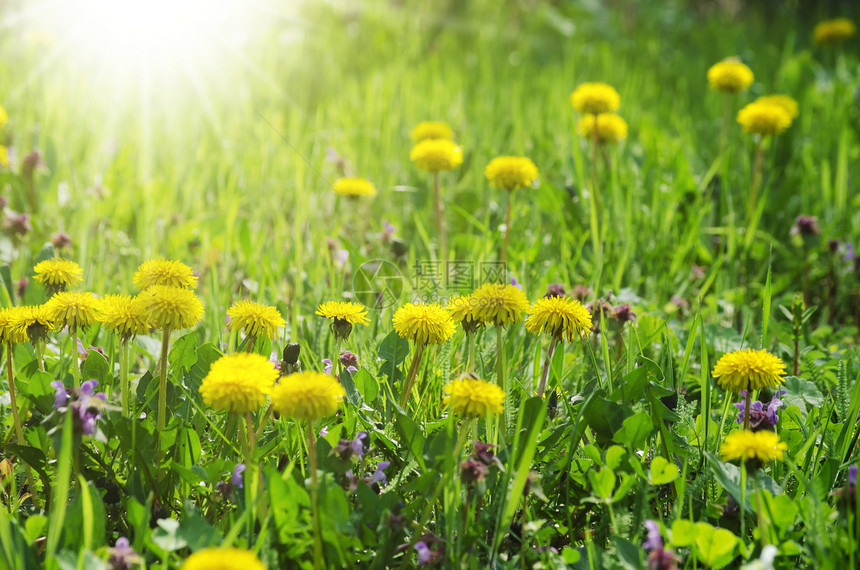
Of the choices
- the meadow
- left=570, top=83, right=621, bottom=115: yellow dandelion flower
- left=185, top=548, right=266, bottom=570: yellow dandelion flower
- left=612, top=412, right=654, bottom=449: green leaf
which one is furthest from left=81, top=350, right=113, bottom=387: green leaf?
left=570, top=83, right=621, bottom=115: yellow dandelion flower

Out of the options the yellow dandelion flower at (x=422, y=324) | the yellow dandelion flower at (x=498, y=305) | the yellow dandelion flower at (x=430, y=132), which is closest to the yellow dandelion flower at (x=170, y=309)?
the yellow dandelion flower at (x=422, y=324)

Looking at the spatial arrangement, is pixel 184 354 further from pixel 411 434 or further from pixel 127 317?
pixel 411 434

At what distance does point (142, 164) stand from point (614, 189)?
73.7 inches

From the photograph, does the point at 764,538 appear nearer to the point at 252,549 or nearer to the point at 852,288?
the point at 252,549

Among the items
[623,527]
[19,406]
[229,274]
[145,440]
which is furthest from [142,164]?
[623,527]

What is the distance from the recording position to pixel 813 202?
2.66 meters

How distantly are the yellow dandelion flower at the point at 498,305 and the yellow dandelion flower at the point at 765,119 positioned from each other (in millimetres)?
1467

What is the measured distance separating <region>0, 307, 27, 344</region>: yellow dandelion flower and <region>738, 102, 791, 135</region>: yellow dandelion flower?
82.8 inches

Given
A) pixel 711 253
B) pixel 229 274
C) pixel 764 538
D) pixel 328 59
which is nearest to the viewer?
pixel 764 538

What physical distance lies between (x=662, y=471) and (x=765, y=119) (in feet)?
5.21

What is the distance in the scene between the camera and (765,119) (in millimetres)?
2318

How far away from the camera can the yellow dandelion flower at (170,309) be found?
1134mm

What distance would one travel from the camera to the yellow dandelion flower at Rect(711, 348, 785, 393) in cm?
117

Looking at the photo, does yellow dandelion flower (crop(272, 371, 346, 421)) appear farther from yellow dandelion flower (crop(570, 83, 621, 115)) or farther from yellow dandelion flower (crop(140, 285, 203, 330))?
yellow dandelion flower (crop(570, 83, 621, 115))
